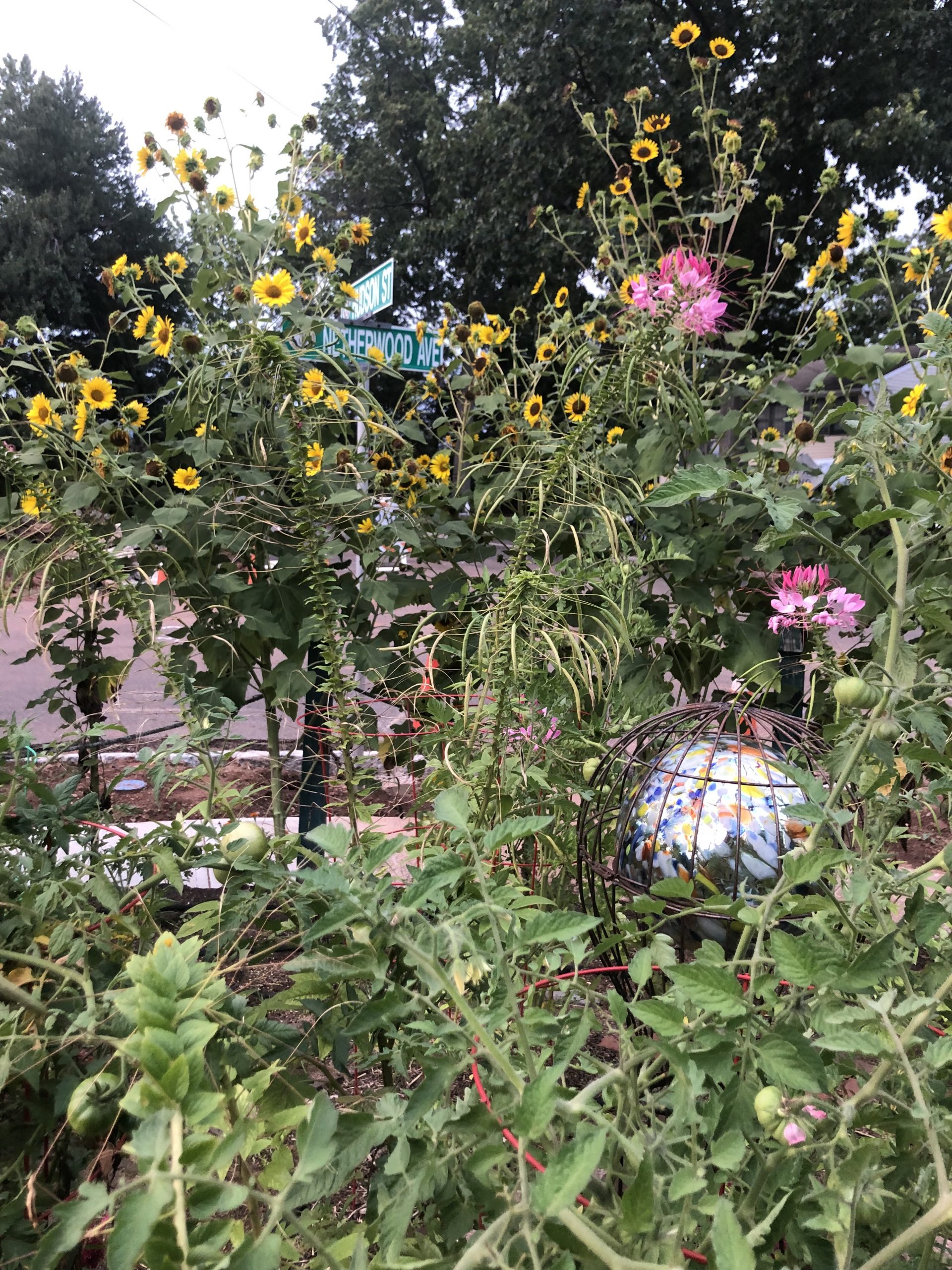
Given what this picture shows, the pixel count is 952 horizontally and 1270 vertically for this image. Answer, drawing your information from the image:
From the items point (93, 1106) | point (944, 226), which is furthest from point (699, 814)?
point (944, 226)

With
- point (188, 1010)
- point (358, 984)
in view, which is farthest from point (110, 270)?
point (188, 1010)

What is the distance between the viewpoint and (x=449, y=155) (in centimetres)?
1222

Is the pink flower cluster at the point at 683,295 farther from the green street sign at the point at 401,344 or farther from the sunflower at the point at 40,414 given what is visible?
the sunflower at the point at 40,414

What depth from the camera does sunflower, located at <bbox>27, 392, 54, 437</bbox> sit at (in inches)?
67.7

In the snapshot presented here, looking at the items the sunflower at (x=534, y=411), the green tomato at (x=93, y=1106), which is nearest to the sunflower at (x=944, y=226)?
the sunflower at (x=534, y=411)

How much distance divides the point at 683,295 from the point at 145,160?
4.92 ft

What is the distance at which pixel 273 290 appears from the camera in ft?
5.76

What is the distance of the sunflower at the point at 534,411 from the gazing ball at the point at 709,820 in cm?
102

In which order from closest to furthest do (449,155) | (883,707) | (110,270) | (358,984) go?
(883,707), (358,984), (110,270), (449,155)

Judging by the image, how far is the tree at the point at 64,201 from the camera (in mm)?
15664

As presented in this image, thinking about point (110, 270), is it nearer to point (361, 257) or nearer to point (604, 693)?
point (604, 693)

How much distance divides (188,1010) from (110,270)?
2.05 metres

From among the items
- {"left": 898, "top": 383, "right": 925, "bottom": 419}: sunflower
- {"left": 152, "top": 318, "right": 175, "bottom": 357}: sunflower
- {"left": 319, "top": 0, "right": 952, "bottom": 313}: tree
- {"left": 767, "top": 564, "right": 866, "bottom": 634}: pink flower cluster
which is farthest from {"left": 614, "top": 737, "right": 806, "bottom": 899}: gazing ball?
{"left": 319, "top": 0, "right": 952, "bottom": 313}: tree

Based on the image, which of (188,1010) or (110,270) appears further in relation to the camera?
(110,270)
